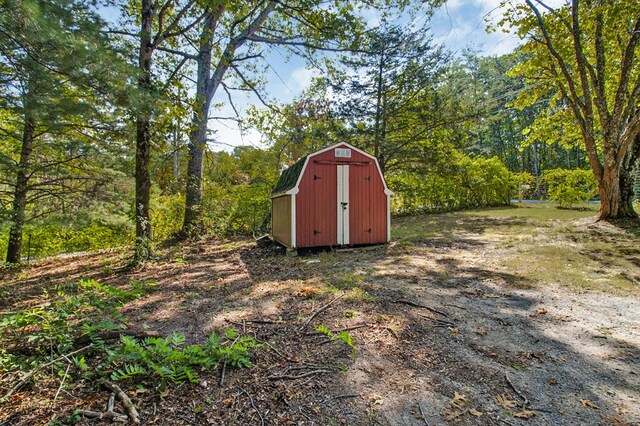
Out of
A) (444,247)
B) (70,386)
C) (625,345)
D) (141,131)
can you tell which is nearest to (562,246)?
(444,247)

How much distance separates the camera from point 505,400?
1.87 m

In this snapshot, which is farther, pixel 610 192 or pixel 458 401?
pixel 610 192

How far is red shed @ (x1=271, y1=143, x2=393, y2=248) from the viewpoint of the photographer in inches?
267

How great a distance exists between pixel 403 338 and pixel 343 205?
454cm

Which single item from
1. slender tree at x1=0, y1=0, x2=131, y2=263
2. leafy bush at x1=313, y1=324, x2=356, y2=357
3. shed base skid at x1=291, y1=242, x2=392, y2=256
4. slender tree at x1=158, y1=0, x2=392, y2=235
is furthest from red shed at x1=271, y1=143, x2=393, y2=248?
leafy bush at x1=313, y1=324, x2=356, y2=357

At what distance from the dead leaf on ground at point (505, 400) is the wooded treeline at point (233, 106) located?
4.73 metres

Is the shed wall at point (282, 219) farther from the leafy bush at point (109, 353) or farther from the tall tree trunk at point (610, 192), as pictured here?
the tall tree trunk at point (610, 192)

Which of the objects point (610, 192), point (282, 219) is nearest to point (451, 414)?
point (282, 219)

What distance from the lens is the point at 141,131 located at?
18.2 ft

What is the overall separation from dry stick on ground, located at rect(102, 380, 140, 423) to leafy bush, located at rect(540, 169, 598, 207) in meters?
16.0

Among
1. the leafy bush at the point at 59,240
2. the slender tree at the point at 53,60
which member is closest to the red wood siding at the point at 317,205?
the slender tree at the point at 53,60

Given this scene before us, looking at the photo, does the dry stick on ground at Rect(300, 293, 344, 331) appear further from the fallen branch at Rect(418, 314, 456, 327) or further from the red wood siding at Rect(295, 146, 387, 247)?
the red wood siding at Rect(295, 146, 387, 247)

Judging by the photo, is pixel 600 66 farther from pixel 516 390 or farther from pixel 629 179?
pixel 516 390

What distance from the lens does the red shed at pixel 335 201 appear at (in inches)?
267
